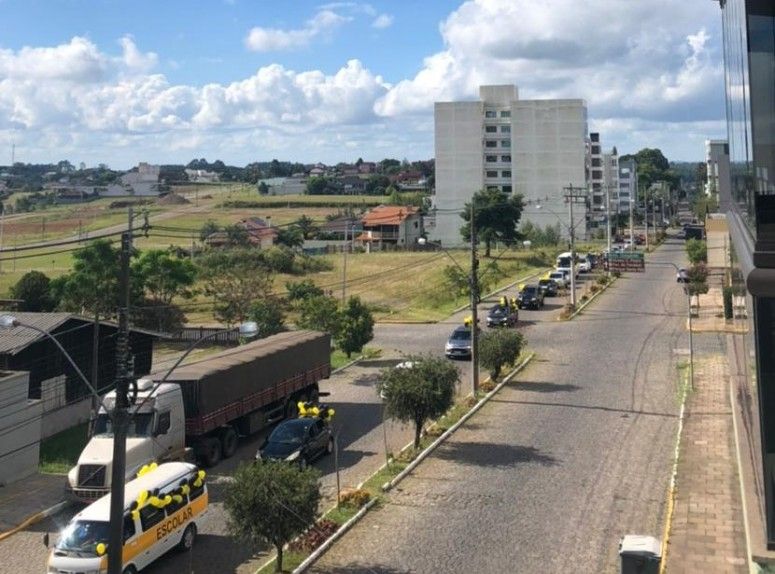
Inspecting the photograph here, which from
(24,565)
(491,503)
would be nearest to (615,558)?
(491,503)

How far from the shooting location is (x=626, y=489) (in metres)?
17.8

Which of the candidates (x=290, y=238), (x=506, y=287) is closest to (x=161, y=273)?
(x=506, y=287)

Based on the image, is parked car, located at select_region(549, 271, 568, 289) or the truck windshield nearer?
the truck windshield

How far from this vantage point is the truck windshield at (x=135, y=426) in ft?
61.7

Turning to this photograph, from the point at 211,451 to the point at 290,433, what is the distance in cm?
229

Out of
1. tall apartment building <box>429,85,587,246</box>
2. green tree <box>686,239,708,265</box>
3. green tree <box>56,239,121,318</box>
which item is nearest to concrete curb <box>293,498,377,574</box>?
green tree <box>56,239,121,318</box>

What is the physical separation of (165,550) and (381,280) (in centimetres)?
5422

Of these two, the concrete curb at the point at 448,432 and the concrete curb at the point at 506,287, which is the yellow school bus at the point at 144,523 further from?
the concrete curb at the point at 506,287

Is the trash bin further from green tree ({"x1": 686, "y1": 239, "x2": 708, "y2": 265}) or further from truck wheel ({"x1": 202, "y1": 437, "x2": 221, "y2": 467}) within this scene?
green tree ({"x1": 686, "y1": 239, "x2": 708, "y2": 265})

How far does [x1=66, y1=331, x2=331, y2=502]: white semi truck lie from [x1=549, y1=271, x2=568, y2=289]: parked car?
35027mm

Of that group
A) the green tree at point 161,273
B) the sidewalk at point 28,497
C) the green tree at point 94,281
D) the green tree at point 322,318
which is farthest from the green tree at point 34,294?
the sidewalk at point 28,497

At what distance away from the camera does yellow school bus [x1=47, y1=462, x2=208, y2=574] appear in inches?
522

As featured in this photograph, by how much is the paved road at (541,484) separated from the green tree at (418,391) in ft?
3.75

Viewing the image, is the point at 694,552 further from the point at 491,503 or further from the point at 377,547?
the point at 377,547
